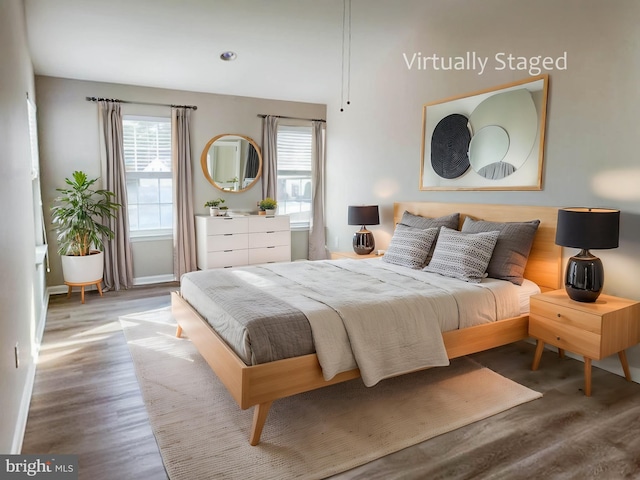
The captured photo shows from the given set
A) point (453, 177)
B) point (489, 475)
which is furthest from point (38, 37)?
point (489, 475)

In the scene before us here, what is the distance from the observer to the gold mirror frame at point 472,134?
11.1 ft

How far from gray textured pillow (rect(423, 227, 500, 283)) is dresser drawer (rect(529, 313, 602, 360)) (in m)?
0.49

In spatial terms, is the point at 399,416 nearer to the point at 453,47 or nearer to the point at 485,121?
the point at 485,121

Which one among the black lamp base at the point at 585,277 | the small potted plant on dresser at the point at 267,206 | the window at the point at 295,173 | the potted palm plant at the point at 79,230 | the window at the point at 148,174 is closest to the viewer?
the black lamp base at the point at 585,277

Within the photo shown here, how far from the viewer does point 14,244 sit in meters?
2.35

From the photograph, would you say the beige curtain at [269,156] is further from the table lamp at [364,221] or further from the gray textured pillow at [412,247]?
the gray textured pillow at [412,247]

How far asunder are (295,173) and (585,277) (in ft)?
14.4

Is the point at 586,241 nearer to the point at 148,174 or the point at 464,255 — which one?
the point at 464,255

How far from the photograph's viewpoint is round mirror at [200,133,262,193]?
5.82 m

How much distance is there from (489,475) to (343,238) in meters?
4.25

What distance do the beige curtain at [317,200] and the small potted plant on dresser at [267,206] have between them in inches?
29.1

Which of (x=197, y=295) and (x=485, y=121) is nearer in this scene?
(x=197, y=295)

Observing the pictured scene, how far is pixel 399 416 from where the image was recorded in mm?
2428

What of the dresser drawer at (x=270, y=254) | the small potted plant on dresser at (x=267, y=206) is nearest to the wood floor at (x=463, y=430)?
the dresser drawer at (x=270, y=254)
